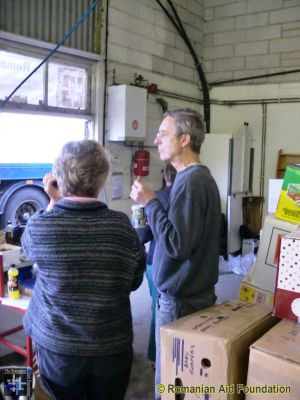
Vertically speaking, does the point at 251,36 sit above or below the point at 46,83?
above

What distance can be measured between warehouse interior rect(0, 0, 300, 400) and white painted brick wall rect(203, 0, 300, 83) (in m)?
0.01

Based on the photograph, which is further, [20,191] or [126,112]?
[126,112]

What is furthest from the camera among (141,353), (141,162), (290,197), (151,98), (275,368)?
(151,98)

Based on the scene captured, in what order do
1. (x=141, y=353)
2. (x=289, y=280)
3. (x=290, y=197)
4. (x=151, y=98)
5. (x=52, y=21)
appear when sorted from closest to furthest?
1. (x=289, y=280)
2. (x=290, y=197)
3. (x=141, y=353)
4. (x=52, y=21)
5. (x=151, y=98)

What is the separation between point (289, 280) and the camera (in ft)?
4.54

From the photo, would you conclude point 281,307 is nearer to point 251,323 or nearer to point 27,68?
point 251,323

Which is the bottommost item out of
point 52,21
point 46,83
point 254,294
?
point 254,294

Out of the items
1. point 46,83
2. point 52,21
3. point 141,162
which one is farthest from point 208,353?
point 141,162

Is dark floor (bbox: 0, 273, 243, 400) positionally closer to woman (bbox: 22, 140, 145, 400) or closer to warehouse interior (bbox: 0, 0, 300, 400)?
warehouse interior (bbox: 0, 0, 300, 400)

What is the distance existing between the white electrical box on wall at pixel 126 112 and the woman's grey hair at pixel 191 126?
254 cm

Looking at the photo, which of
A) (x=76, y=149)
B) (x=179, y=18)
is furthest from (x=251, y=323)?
(x=179, y=18)

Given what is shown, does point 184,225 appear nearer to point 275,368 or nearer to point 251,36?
point 275,368

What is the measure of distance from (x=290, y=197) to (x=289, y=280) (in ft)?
1.73

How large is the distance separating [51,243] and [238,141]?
4.36 metres
